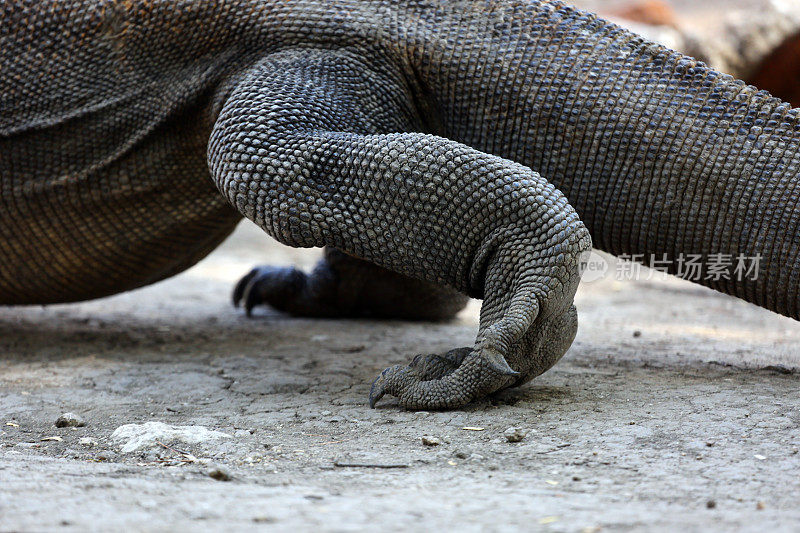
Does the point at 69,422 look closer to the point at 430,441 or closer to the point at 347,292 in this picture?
the point at 430,441

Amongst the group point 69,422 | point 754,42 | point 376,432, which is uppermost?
point 754,42

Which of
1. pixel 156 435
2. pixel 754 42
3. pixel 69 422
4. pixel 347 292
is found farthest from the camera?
pixel 754 42

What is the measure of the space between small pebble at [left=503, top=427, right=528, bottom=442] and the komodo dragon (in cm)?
26

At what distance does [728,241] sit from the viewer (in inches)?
142

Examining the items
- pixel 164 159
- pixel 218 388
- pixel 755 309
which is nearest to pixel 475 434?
pixel 218 388

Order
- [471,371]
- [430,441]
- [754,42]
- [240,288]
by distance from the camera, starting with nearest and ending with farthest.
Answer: [430,441] < [471,371] < [240,288] < [754,42]

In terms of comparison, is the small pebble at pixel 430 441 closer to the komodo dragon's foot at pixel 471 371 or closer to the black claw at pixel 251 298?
the komodo dragon's foot at pixel 471 371

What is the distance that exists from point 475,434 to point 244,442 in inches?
31.9

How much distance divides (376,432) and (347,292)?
2474 millimetres

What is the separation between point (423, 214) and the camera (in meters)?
3.34

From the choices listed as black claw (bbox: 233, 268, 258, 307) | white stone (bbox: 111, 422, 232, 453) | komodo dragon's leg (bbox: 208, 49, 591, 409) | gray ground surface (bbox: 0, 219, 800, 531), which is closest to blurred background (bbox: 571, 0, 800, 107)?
gray ground surface (bbox: 0, 219, 800, 531)

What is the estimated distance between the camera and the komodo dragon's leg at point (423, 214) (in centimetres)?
319

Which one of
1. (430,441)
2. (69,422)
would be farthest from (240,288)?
(430,441)

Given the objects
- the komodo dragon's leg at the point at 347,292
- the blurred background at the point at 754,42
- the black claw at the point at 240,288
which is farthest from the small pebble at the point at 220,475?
the blurred background at the point at 754,42
